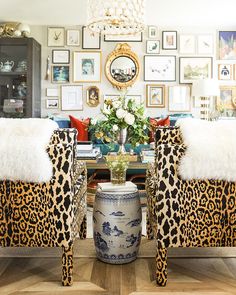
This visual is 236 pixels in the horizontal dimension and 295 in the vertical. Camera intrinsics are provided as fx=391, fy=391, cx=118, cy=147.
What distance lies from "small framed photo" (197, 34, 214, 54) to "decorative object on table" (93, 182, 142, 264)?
14.2 ft

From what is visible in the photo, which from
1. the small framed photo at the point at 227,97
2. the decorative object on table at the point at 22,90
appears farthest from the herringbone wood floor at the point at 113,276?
the small framed photo at the point at 227,97

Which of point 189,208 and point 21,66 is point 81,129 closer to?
point 21,66

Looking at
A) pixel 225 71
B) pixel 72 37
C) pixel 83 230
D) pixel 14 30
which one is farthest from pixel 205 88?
pixel 83 230

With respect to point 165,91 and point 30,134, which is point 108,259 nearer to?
point 30,134

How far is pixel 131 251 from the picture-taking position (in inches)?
92.0

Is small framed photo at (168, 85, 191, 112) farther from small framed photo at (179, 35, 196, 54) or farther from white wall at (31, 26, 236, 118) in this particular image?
small framed photo at (179, 35, 196, 54)

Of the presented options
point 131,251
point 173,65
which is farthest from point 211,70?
point 131,251

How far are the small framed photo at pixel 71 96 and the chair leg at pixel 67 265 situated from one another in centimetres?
429

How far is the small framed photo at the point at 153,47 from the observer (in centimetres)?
611

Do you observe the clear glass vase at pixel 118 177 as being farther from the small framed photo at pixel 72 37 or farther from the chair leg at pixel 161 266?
the small framed photo at pixel 72 37

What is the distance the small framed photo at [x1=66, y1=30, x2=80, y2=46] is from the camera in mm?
6101

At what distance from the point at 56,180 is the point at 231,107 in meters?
4.74

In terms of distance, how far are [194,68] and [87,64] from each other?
168cm

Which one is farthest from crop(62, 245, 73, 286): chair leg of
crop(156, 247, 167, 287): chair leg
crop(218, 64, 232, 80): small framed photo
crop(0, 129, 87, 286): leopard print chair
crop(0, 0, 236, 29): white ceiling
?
crop(218, 64, 232, 80): small framed photo
